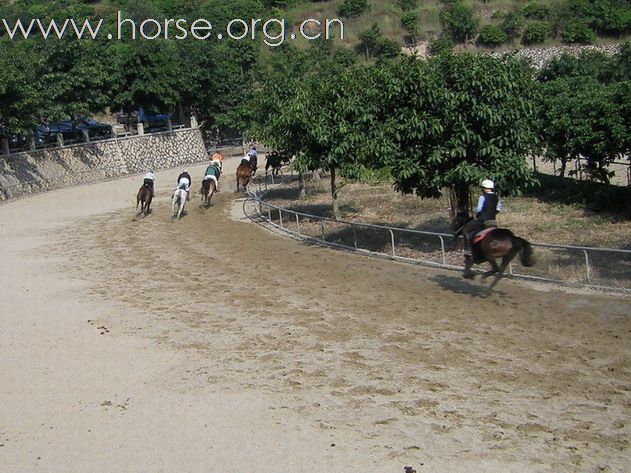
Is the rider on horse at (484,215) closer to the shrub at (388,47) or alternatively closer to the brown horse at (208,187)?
the brown horse at (208,187)

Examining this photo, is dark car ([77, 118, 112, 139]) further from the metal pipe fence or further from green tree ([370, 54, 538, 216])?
green tree ([370, 54, 538, 216])

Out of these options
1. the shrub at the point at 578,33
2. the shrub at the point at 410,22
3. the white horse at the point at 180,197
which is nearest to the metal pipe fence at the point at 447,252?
the white horse at the point at 180,197

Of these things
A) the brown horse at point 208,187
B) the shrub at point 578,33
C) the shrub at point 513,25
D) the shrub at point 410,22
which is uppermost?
the shrub at point 410,22

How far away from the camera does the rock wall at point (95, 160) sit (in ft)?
133

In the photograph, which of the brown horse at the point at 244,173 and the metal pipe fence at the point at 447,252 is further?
the brown horse at the point at 244,173

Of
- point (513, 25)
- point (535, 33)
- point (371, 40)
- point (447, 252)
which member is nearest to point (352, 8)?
point (371, 40)

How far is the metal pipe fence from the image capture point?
15.1 m

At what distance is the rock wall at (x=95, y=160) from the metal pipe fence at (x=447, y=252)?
61.4ft

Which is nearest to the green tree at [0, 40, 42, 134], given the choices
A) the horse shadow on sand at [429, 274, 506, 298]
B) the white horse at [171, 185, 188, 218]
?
the white horse at [171, 185, 188, 218]

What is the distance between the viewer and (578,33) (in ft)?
285

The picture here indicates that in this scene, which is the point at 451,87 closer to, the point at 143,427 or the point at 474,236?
the point at 474,236

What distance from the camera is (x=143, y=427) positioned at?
9250mm

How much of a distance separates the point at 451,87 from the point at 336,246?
207 inches

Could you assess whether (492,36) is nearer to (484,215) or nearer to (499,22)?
(499,22)
